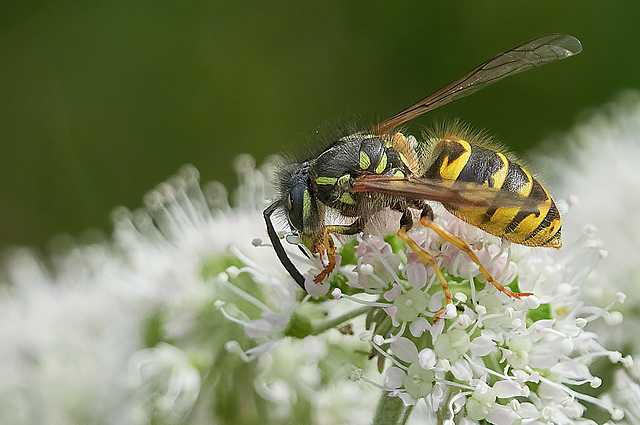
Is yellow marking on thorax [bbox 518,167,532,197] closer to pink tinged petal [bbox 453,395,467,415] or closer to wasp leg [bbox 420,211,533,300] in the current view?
wasp leg [bbox 420,211,533,300]

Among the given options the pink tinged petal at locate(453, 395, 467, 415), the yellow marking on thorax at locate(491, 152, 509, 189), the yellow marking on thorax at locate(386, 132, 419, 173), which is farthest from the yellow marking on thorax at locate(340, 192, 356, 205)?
the pink tinged petal at locate(453, 395, 467, 415)

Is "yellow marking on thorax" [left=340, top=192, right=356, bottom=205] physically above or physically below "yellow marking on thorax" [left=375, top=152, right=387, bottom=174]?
below

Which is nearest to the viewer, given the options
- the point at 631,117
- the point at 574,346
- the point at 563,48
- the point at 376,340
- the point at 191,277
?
the point at 376,340

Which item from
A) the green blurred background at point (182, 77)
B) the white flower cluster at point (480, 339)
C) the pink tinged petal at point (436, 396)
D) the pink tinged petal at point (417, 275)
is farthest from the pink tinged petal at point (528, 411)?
the green blurred background at point (182, 77)

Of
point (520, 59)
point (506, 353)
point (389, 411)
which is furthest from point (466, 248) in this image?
point (520, 59)

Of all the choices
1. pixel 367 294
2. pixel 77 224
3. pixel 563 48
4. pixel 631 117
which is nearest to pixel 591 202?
pixel 631 117

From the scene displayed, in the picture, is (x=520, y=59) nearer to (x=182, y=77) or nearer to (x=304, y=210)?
(x=304, y=210)

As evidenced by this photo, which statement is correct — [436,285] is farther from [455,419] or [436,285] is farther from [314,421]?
[314,421]

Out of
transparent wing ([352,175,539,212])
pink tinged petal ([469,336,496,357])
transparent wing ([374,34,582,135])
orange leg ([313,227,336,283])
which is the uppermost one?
transparent wing ([374,34,582,135])
